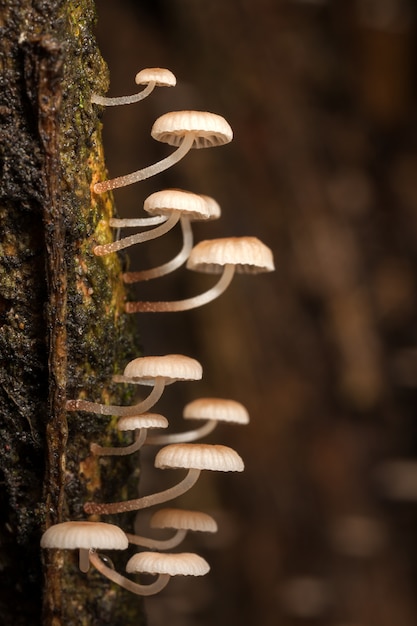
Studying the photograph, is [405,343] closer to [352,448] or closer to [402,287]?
[402,287]

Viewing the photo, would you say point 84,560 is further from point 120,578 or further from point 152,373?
point 152,373

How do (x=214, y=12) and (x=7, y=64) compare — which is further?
(x=214, y=12)

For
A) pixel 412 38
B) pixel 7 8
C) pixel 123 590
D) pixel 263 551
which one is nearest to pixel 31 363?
pixel 123 590

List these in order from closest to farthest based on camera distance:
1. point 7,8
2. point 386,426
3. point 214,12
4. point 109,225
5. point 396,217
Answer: point 7,8
point 109,225
point 214,12
point 386,426
point 396,217

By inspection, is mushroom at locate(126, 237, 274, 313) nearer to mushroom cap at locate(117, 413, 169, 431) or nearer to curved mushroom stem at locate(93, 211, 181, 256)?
curved mushroom stem at locate(93, 211, 181, 256)

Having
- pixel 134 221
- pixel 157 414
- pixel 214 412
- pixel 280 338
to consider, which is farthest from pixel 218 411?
pixel 280 338

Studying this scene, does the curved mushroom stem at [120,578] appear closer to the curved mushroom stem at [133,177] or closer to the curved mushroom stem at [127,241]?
the curved mushroom stem at [127,241]
